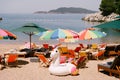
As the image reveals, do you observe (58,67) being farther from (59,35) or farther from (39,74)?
(59,35)

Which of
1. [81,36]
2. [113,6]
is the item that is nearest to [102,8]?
[113,6]

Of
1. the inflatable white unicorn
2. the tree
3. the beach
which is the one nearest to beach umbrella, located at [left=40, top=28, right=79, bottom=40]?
the beach

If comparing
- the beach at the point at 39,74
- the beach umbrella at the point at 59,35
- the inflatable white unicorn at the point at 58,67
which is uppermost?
the beach umbrella at the point at 59,35

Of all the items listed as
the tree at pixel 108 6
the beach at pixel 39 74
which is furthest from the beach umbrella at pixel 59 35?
the tree at pixel 108 6

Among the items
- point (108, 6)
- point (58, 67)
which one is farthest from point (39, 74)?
point (108, 6)

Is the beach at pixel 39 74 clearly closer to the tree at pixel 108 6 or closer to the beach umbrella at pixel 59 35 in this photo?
the beach umbrella at pixel 59 35

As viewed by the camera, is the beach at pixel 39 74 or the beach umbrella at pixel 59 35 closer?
the beach at pixel 39 74

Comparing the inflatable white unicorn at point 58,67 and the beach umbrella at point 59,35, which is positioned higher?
the beach umbrella at point 59,35

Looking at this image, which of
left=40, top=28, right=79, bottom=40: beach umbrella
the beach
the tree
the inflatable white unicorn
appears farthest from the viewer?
the tree

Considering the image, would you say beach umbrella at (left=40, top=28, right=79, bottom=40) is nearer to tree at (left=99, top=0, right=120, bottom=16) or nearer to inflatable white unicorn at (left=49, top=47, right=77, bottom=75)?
inflatable white unicorn at (left=49, top=47, right=77, bottom=75)

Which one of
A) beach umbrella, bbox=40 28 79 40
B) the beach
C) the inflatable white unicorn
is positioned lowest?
the beach

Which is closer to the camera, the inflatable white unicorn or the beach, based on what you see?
the beach

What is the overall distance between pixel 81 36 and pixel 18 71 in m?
5.28

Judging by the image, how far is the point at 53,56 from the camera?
44.3 feet
